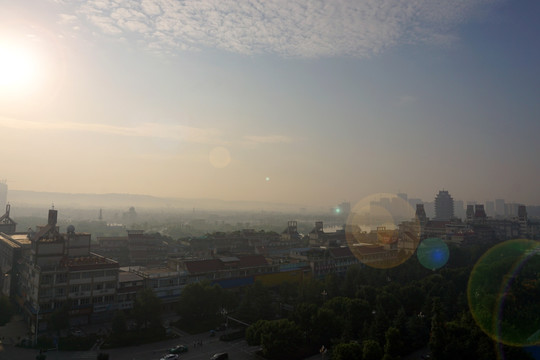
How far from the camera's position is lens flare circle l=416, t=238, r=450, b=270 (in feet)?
169

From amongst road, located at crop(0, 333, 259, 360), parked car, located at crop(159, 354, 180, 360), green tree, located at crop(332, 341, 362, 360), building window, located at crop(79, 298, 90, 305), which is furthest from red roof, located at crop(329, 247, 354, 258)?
building window, located at crop(79, 298, 90, 305)

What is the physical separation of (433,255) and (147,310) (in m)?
41.7

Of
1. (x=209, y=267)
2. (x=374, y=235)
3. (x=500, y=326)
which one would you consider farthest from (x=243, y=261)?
(x=374, y=235)

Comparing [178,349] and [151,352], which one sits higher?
[178,349]

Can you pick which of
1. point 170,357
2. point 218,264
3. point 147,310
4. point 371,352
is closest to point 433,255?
point 218,264

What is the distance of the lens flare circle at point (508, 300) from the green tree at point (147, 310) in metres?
22.3

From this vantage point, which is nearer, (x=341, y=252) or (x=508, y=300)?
(x=508, y=300)

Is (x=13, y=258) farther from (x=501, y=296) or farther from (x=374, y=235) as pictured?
(x=374, y=235)

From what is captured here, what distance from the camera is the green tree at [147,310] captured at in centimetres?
2802

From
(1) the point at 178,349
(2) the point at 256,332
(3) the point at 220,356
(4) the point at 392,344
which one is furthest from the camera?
(1) the point at 178,349

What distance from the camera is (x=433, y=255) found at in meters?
54.0

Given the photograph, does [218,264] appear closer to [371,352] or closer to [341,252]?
[341,252]

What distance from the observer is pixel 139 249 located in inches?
2448

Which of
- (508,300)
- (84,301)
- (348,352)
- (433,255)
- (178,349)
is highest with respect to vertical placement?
(433,255)
